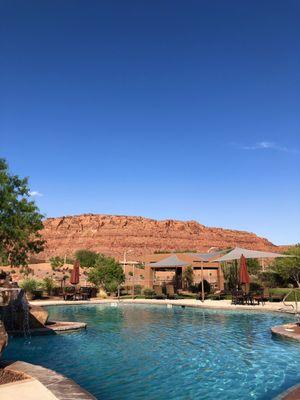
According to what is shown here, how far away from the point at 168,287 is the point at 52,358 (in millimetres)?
18421

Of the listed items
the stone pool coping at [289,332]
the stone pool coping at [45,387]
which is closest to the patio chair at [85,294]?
the stone pool coping at [289,332]

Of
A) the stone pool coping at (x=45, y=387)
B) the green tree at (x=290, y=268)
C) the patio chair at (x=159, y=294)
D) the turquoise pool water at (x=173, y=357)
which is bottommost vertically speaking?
the turquoise pool water at (x=173, y=357)

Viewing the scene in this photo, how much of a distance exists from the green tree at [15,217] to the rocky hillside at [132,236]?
99.0m

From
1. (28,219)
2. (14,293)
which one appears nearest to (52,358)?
(14,293)

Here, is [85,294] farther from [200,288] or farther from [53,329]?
[53,329]

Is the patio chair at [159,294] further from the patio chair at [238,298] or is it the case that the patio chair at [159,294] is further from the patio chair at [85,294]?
the patio chair at [238,298]

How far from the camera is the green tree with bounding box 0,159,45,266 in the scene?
13.9 metres

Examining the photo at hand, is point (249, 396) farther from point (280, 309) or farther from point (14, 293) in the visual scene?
point (280, 309)

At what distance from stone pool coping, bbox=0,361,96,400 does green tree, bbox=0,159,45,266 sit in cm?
737

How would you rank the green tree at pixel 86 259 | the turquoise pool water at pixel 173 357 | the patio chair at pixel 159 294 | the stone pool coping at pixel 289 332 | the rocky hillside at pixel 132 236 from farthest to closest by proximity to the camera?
the rocky hillside at pixel 132 236 → the green tree at pixel 86 259 → the patio chair at pixel 159 294 → the stone pool coping at pixel 289 332 → the turquoise pool water at pixel 173 357

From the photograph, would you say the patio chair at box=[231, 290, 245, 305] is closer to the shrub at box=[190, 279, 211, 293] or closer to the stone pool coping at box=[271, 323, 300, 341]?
the shrub at box=[190, 279, 211, 293]

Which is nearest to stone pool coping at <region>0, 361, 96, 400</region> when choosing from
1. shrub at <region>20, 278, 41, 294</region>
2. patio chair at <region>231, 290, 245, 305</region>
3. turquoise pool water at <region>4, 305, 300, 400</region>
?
turquoise pool water at <region>4, 305, 300, 400</region>

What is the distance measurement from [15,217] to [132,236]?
374 feet

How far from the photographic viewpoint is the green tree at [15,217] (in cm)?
1391
